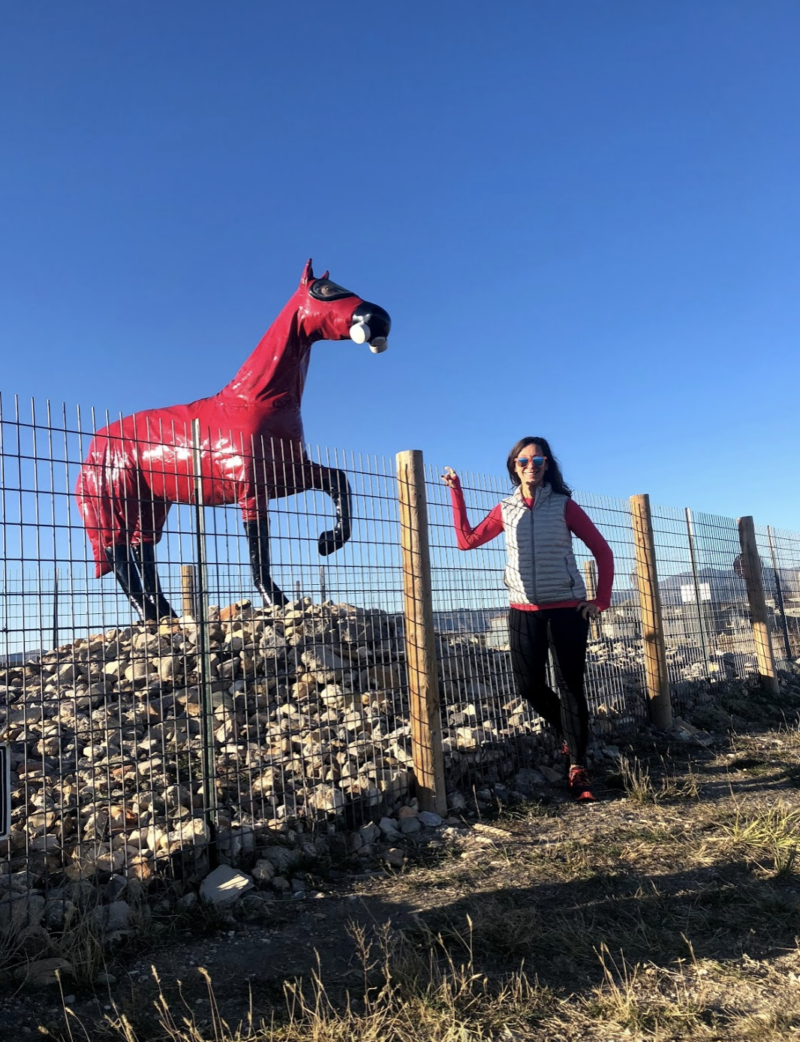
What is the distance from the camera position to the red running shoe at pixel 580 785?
480 centimetres

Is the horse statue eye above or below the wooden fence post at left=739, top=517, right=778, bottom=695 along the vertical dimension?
above

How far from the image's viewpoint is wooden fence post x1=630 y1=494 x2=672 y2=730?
695cm

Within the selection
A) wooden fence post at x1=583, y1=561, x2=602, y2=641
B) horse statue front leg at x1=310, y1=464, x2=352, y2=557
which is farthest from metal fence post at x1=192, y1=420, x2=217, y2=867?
wooden fence post at x1=583, y1=561, x2=602, y2=641

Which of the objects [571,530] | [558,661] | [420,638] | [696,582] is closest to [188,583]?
[420,638]

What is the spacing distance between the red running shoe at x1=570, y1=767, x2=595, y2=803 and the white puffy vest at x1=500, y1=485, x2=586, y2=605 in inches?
41.6

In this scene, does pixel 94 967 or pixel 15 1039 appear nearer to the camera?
pixel 15 1039

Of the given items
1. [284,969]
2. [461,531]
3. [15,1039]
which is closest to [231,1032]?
[284,969]

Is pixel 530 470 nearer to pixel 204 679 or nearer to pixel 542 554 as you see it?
pixel 542 554

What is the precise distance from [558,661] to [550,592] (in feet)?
1.33

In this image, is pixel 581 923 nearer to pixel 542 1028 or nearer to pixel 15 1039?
pixel 542 1028

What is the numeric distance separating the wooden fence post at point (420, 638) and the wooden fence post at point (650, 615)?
2.95m

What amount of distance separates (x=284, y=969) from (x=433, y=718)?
1.99 meters

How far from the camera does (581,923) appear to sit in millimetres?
3004

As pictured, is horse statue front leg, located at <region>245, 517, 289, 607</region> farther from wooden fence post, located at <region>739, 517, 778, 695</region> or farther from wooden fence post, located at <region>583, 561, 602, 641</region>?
wooden fence post, located at <region>739, 517, 778, 695</region>
